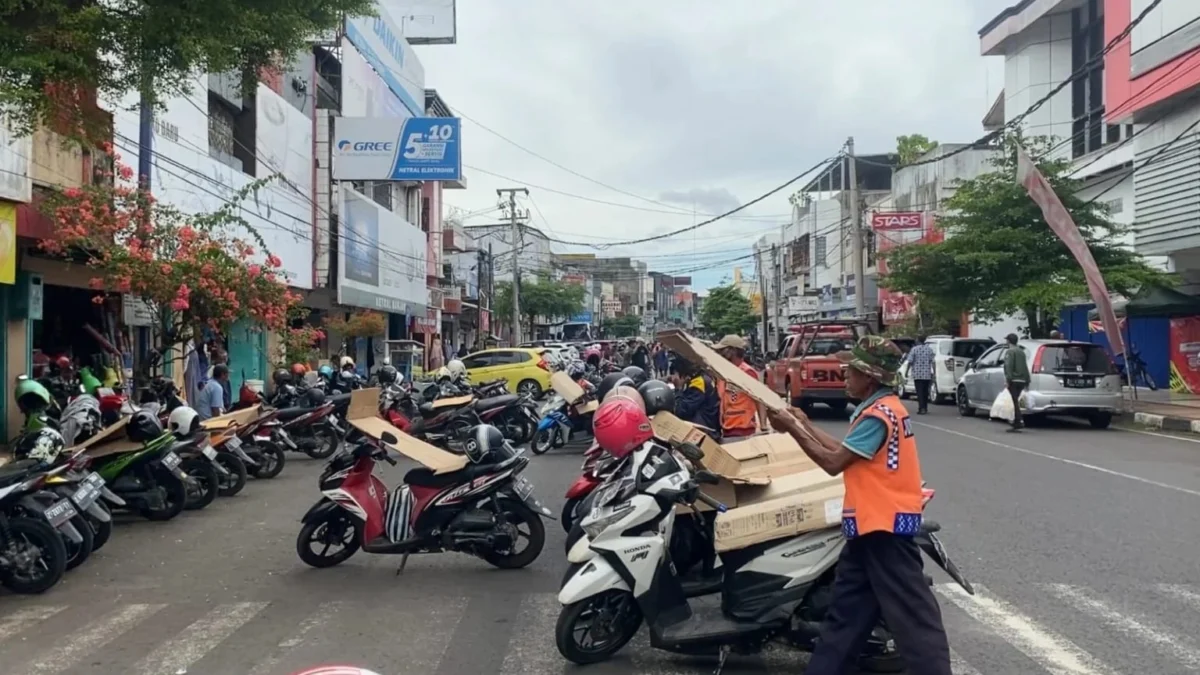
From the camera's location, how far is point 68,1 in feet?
24.5

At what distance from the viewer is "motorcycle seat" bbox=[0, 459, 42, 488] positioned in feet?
23.3

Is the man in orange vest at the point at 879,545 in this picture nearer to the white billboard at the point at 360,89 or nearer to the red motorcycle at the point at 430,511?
the red motorcycle at the point at 430,511

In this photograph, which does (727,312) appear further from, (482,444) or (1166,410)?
(482,444)

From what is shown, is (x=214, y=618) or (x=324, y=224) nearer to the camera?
(x=214, y=618)

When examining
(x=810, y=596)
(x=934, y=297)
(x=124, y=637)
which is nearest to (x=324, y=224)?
(x=934, y=297)

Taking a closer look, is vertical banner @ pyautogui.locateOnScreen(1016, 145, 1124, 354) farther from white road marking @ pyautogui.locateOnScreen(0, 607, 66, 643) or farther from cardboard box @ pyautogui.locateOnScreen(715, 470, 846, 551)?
white road marking @ pyautogui.locateOnScreen(0, 607, 66, 643)

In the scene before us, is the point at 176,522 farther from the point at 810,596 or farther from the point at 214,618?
the point at 810,596

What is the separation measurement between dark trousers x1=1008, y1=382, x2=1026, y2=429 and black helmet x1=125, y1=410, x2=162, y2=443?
13238 mm

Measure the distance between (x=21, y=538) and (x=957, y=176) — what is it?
3677 cm

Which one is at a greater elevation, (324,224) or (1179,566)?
(324,224)

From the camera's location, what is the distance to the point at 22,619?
666 cm

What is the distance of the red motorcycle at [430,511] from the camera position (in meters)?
7.45

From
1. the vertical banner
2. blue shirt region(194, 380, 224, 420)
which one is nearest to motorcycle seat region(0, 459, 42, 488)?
blue shirt region(194, 380, 224, 420)

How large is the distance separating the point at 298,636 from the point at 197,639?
1.94 ft
